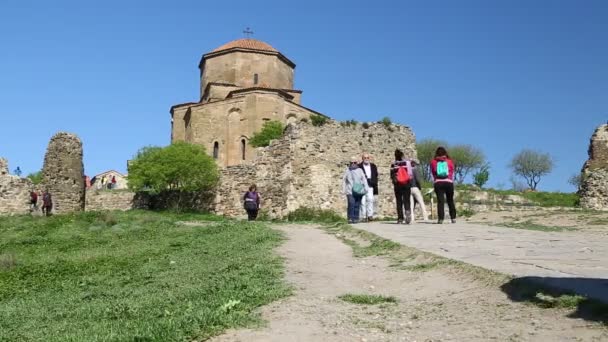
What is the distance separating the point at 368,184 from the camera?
1600 cm

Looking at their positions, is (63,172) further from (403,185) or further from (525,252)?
(525,252)

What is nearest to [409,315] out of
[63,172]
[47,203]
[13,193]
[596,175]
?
[596,175]

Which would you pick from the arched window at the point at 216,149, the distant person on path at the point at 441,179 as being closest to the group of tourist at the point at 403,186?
the distant person on path at the point at 441,179

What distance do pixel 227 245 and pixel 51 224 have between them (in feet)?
29.1

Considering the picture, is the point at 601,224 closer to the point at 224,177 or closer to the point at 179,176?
the point at 224,177

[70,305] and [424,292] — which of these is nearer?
[424,292]

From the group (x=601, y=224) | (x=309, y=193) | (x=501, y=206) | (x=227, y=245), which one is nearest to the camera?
(x=227, y=245)

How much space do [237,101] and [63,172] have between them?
19.3 m

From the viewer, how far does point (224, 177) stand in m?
27.1

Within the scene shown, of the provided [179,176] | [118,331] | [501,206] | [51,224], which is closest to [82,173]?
[179,176]

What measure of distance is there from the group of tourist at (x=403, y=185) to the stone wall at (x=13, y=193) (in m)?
18.9

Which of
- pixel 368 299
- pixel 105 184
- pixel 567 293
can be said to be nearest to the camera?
pixel 567 293

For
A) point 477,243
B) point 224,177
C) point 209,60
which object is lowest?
point 477,243

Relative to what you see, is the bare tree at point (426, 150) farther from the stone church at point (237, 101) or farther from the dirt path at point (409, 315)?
the dirt path at point (409, 315)
